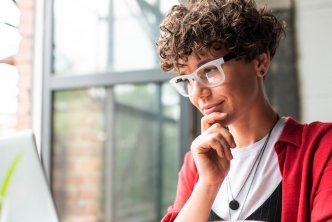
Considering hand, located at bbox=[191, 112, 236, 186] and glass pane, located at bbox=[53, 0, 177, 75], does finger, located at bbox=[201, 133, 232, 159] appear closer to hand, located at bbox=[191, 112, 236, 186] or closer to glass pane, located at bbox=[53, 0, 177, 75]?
hand, located at bbox=[191, 112, 236, 186]

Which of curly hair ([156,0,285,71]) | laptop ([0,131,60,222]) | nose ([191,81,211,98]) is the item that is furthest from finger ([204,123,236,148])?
laptop ([0,131,60,222])

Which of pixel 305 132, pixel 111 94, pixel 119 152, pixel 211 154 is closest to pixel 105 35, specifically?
pixel 111 94

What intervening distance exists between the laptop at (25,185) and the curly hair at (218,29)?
0.57 meters

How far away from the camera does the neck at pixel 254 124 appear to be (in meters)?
1.31

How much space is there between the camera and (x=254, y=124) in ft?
4.30

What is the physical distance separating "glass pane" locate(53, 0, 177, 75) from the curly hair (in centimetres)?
109

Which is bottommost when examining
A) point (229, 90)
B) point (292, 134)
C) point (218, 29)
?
point (292, 134)

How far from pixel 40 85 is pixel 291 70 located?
165 cm

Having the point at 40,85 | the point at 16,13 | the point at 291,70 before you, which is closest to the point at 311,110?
the point at 291,70

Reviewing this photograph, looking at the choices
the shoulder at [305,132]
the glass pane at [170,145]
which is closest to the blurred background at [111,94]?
the glass pane at [170,145]

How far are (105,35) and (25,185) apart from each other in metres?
1.54

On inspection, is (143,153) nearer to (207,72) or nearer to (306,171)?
(207,72)

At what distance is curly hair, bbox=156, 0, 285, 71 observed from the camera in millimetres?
1232

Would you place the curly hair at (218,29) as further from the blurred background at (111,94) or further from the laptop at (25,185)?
the blurred background at (111,94)
